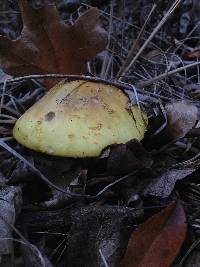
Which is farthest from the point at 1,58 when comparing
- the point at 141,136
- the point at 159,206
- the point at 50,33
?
the point at 159,206

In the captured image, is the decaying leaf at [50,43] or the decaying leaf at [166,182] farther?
the decaying leaf at [50,43]

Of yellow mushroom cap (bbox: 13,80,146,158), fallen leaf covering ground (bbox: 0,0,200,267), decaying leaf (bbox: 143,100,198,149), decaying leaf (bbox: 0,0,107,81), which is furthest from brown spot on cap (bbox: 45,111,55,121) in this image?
decaying leaf (bbox: 143,100,198,149)

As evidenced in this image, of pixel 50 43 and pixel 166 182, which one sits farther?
pixel 50 43

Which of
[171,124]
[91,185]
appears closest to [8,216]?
[91,185]

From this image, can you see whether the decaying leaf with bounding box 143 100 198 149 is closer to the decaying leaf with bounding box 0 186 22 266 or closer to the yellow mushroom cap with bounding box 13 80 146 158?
the yellow mushroom cap with bounding box 13 80 146 158

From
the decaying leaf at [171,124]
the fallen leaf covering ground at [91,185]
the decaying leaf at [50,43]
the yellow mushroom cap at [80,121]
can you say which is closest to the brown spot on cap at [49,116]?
the yellow mushroom cap at [80,121]

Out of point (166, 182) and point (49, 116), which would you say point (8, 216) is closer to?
point (49, 116)

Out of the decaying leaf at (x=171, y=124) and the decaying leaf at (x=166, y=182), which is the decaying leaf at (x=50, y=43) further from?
the decaying leaf at (x=166, y=182)
